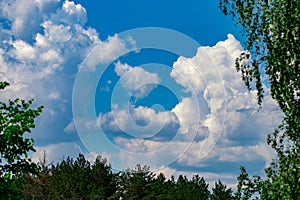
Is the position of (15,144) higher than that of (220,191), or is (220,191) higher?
(220,191)

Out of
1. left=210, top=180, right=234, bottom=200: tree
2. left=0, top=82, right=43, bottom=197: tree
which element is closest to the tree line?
left=210, top=180, right=234, bottom=200: tree

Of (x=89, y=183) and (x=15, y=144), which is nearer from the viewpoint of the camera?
(x=15, y=144)

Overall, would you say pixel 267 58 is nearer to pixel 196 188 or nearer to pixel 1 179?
pixel 1 179

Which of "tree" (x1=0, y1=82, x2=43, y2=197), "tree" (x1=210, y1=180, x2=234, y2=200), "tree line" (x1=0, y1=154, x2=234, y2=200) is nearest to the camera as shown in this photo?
"tree" (x1=0, y1=82, x2=43, y2=197)

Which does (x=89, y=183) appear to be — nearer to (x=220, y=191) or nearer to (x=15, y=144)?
(x=220, y=191)

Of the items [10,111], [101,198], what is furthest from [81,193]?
[10,111]

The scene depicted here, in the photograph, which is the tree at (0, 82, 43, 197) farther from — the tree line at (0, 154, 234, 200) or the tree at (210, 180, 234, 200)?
the tree at (210, 180, 234, 200)

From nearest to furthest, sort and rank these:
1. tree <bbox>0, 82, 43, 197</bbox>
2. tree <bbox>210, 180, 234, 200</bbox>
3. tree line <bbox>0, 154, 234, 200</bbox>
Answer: tree <bbox>0, 82, 43, 197</bbox> < tree line <bbox>0, 154, 234, 200</bbox> < tree <bbox>210, 180, 234, 200</bbox>

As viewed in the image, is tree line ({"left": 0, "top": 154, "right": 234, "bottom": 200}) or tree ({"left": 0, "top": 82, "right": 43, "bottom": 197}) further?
tree line ({"left": 0, "top": 154, "right": 234, "bottom": 200})

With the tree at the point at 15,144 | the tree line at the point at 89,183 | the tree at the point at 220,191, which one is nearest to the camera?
the tree at the point at 15,144

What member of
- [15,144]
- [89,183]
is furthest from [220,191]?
[15,144]

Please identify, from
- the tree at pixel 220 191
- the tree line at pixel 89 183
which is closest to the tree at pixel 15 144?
the tree line at pixel 89 183

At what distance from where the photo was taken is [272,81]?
16.0 meters

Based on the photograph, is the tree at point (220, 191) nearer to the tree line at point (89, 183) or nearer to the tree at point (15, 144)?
the tree line at point (89, 183)
